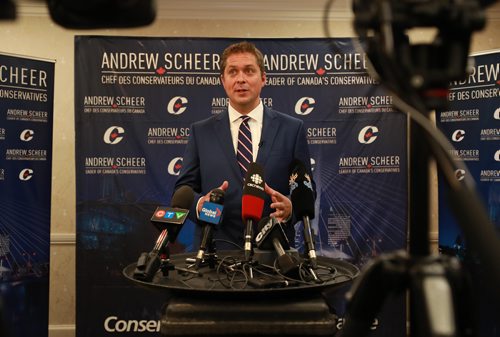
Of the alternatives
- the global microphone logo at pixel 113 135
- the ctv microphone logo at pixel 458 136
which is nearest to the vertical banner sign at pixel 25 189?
the global microphone logo at pixel 113 135

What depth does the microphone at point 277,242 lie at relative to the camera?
5.13 feet

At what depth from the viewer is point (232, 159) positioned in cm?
282

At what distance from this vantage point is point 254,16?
3977mm

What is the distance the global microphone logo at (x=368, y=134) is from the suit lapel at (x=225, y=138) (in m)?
1.26

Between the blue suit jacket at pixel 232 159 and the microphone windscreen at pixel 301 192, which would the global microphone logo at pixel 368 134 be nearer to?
the blue suit jacket at pixel 232 159

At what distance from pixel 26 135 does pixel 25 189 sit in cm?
36

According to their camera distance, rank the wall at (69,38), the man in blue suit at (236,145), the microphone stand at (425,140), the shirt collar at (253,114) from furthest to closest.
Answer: the wall at (69,38) → the shirt collar at (253,114) → the man in blue suit at (236,145) → the microphone stand at (425,140)

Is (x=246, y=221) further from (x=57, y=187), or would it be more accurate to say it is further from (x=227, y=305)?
(x=57, y=187)

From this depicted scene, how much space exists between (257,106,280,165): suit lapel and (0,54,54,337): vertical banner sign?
156 cm

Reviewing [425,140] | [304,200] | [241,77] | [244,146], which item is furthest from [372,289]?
[244,146]

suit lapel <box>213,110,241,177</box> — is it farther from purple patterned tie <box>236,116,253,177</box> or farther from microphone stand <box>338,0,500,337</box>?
microphone stand <box>338,0,500,337</box>

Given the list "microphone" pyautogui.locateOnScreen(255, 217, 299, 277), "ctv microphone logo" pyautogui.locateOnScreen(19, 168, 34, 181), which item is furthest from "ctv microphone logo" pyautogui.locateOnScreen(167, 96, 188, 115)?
"microphone" pyautogui.locateOnScreen(255, 217, 299, 277)

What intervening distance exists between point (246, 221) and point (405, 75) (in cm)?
100

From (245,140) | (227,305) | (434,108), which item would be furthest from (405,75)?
(245,140)
